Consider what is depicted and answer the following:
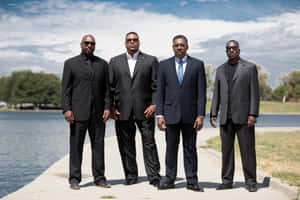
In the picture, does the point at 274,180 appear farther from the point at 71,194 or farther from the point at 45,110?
the point at 45,110

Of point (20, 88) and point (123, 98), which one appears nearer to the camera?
point (123, 98)

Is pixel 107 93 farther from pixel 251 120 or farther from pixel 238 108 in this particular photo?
pixel 251 120

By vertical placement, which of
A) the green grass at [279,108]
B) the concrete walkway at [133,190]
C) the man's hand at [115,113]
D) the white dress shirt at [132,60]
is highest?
the white dress shirt at [132,60]

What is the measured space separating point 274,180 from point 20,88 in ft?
349

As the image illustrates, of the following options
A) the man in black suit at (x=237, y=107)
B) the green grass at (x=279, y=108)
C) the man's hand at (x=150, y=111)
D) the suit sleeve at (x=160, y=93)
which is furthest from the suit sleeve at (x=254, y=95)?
the green grass at (x=279, y=108)

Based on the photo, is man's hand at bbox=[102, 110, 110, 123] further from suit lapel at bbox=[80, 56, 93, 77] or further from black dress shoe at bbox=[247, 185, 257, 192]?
black dress shoe at bbox=[247, 185, 257, 192]

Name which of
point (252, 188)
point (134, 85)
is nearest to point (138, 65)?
point (134, 85)

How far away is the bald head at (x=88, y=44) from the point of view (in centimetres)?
645

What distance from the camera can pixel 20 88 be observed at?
4193 inches

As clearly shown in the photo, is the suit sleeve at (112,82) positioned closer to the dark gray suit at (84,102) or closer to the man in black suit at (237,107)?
the dark gray suit at (84,102)

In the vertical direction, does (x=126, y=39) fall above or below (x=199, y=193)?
above

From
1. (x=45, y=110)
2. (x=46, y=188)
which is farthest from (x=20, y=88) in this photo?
(x=46, y=188)

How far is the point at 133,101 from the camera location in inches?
261

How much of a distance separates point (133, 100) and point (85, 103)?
0.80 meters
